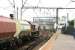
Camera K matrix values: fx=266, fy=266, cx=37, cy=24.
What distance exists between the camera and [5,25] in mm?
17906

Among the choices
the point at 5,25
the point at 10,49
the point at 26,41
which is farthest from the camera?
the point at 26,41

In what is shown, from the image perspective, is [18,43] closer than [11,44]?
No

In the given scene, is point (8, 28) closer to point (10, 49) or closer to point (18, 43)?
point (10, 49)

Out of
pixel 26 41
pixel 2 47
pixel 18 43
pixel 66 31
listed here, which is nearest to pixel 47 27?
pixel 66 31

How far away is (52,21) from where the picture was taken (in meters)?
93.6

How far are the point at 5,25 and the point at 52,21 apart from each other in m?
76.0

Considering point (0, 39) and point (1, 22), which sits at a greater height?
point (1, 22)

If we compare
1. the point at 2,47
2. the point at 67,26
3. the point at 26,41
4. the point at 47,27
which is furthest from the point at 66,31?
the point at 2,47

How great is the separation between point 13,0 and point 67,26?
192ft

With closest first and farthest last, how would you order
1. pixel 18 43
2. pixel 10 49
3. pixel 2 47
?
pixel 2 47 < pixel 10 49 < pixel 18 43

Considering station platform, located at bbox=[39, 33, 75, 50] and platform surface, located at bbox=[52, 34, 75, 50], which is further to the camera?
platform surface, located at bbox=[52, 34, 75, 50]

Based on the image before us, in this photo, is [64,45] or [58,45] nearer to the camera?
[58,45]

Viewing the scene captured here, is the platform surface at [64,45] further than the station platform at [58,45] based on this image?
Yes

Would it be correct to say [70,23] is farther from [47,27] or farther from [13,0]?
[13,0]
